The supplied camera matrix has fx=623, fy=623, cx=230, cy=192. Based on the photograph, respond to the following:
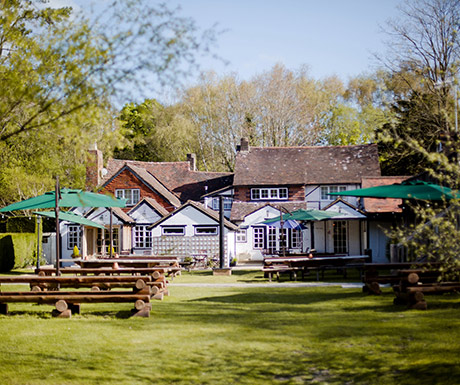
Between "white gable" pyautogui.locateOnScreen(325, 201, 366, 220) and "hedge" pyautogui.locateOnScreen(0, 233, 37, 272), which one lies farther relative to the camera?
"white gable" pyautogui.locateOnScreen(325, 201, 366, 220)

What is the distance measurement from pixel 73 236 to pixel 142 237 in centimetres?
416

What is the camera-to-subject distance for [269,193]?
39.7 meters

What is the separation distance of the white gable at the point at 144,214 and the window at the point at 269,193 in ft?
20.8

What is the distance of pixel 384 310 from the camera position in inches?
480

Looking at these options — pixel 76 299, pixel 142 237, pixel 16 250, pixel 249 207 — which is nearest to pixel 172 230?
pixel 142 237

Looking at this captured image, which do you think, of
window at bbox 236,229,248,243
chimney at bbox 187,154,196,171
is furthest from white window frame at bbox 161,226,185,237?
chimney at bbox 187,154,196,171

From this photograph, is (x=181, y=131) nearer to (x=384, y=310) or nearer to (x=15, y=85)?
(x=384, y=310)

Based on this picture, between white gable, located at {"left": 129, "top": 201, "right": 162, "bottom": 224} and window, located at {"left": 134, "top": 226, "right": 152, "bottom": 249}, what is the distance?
19.0 inches

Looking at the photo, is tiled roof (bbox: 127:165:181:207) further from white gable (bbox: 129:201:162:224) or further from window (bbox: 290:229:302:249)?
window (bbox: 290:229:302:249)

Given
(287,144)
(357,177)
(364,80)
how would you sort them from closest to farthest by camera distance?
(357,177)
(287,144)
(364,80)

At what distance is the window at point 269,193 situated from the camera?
130ft

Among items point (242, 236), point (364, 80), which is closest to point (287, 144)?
point (364, 80)

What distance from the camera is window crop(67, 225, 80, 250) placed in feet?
123

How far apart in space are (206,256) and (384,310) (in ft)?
70.4
